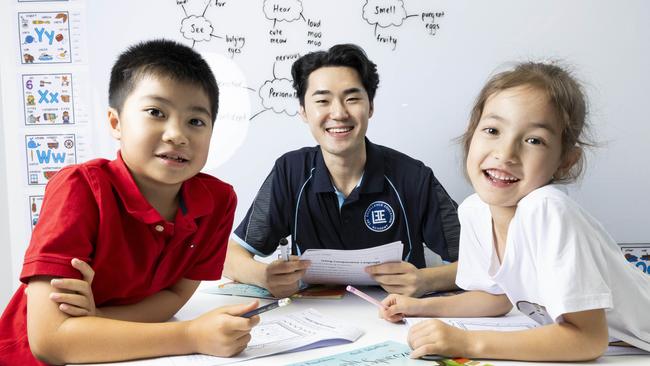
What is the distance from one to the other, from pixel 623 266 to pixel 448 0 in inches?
49.0

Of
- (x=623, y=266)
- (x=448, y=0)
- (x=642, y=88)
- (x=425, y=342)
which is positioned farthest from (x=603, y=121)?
(x=425, y=342)

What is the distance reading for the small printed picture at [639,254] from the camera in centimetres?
180

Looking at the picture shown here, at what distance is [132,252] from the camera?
3.11 ft

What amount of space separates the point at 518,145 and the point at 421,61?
1020 mm

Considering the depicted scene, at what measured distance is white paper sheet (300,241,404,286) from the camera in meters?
1.16

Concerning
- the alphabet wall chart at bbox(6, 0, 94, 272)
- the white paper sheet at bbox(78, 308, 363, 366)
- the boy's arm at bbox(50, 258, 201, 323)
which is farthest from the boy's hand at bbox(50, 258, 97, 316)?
the alphabet wall chart at bbox(6, 0, 94, 272)

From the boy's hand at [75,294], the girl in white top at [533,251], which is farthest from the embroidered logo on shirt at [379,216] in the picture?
the boy's hand at [75,294]

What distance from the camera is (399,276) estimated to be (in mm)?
1177

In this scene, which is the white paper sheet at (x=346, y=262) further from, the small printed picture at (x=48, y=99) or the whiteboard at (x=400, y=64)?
the small printed picture at (x=48, y=99)

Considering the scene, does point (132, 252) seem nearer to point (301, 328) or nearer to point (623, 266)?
point (301, 328)

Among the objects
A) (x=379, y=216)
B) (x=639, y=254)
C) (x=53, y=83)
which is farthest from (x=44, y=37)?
(x=639, y=254)

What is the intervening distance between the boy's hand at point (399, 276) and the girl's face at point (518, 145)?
31 cm

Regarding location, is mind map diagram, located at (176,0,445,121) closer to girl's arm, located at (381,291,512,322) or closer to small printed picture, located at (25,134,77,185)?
small printed picture, located at (25,134,77,185)

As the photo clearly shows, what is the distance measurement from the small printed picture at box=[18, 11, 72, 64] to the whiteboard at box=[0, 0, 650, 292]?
1.2 inches
